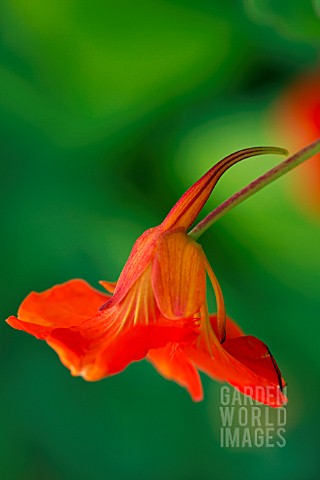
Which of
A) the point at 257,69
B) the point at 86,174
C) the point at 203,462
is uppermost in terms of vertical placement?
the point at 257,69

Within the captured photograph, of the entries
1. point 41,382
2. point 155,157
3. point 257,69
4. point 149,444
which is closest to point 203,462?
point 149,444

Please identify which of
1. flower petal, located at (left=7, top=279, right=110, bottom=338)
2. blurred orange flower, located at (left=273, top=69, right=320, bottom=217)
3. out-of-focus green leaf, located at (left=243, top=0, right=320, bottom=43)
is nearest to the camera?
flower petal, located at (left=7, top=279, right=110, bottom=338)

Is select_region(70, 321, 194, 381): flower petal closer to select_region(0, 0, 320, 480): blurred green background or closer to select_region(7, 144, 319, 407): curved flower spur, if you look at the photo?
select_region(7, 144, 319, 407): curved flower spur

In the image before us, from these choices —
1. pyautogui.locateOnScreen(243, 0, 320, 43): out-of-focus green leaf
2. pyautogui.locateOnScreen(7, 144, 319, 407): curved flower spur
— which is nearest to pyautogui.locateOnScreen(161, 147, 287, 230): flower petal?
pyautogui.locateOnScreen(7, 144, 319, 407): curved flower spur

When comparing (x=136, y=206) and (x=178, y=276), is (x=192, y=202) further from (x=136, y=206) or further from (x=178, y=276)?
Answer: (x=136, y=206)

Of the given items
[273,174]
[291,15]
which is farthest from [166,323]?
[291,15]

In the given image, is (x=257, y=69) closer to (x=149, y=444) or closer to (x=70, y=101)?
(x=70, y=101)
